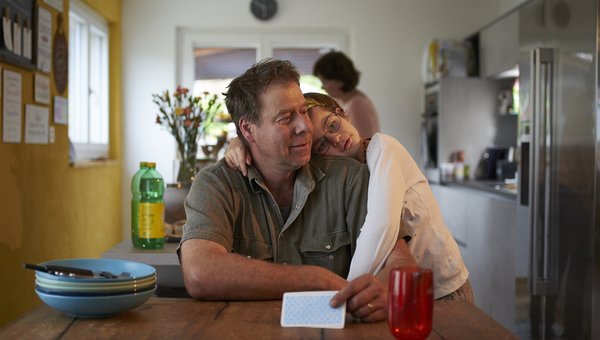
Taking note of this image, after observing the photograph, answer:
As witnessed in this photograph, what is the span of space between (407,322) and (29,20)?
3.39 metres

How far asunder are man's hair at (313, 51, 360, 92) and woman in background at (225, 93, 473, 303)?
2.24 meters

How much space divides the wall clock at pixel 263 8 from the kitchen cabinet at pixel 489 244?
221 cm

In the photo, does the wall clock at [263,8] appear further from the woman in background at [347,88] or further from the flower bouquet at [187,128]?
the flower bouquet at [187,128]

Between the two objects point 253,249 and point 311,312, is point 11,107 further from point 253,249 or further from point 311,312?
point 311,312

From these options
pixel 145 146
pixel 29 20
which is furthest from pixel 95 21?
pixel 29 20

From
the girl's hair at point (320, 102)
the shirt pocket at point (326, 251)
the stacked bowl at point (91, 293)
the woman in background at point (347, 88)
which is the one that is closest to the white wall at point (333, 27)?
the woman in background at point (347, 88)

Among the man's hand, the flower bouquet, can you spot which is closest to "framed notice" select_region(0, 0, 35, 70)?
the flower bouquet

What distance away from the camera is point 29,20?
4020mm

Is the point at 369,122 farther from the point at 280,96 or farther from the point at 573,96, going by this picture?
the point at 280,96

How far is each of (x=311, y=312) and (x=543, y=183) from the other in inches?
101

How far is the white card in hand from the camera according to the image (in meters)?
1.47

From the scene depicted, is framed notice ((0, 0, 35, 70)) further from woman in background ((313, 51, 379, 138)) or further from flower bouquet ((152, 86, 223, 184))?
woman in background ((313, 51, 379, 138))

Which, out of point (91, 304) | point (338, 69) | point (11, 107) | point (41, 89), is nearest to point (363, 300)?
point (91, 304)

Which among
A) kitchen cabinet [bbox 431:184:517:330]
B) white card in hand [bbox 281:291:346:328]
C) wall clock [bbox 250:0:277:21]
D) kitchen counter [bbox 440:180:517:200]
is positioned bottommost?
kitchen cabinet [bbox 431:184:517:330]
